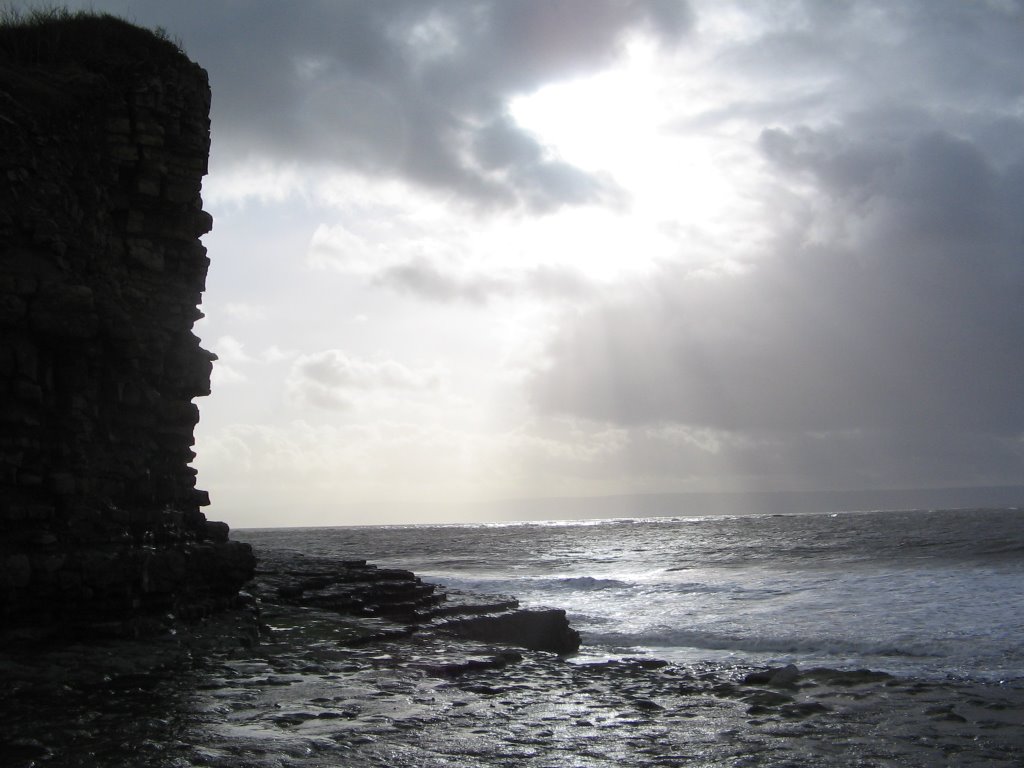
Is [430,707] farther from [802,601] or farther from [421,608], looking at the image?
[802,601]

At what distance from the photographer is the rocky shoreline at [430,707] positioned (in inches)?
288

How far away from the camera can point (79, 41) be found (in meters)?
14.2

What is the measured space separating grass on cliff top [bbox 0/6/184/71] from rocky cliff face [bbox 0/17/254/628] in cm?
4

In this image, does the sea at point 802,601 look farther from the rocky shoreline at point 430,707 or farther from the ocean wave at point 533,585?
the rocky shoreline at point 430,707

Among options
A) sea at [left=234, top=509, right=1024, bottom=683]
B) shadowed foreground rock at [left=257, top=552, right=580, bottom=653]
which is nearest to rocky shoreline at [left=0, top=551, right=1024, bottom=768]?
shadowed foreground rock at [left=257, top=552, right=580, bottom=653]

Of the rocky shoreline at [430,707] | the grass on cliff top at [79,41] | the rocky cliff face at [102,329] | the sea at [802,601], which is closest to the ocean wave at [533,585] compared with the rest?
the sea at [802,601]

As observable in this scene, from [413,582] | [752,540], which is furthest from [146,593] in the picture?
[752,540]

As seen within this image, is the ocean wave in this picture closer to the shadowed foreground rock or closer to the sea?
the sea

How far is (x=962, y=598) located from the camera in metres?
24.0

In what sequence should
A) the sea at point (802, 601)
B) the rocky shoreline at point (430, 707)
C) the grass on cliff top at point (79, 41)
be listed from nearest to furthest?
1. the rocky shoreline at point (430, 707)
2. the grass on cliff top at point (79, 41)
3. the sea at point (802, 601)

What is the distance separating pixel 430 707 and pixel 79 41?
13.1 m

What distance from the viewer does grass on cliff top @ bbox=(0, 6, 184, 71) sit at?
13656mm

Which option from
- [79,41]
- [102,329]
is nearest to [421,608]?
[102,329]

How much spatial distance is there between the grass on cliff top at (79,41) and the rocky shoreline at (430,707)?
9858 millimetres
